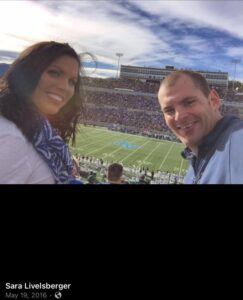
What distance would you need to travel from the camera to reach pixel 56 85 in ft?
3.73

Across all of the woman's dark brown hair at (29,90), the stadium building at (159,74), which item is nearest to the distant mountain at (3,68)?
the woman's dark brown hair at (29,90)

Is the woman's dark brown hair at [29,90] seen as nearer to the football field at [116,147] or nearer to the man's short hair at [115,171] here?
the football field at [116,147]

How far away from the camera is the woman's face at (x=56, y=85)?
112 centimetres

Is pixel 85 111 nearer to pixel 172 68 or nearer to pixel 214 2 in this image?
pixel 172 68

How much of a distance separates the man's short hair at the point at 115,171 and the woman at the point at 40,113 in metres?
0.43

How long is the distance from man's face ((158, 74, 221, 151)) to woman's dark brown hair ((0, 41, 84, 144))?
0.39 metres

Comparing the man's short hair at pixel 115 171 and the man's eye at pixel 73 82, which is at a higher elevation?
the man's eye at pixel 73 82

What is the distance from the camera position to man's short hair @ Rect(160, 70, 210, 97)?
1.43m
